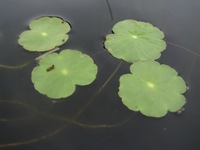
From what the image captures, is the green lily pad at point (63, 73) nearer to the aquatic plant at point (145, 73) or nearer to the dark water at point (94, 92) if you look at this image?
the dark water at point (94, 92)

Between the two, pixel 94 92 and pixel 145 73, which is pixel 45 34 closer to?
pixel 94 92

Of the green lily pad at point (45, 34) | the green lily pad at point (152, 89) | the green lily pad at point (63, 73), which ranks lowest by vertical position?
the green lily pad at point (152, 89)

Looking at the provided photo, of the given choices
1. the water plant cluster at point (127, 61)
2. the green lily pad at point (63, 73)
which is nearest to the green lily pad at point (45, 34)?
the water plant cluster at point (127, 61)

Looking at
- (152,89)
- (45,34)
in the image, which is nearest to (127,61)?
(152,89)

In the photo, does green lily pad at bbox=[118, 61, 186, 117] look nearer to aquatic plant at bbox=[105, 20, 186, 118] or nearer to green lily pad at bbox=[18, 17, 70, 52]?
aquatic plant at bbox=[105, 20, 186, 118]

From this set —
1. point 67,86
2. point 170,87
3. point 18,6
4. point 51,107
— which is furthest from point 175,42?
point 18,6

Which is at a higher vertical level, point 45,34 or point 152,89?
point 45,34

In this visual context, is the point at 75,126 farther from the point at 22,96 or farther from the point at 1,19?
the point at 1,19
